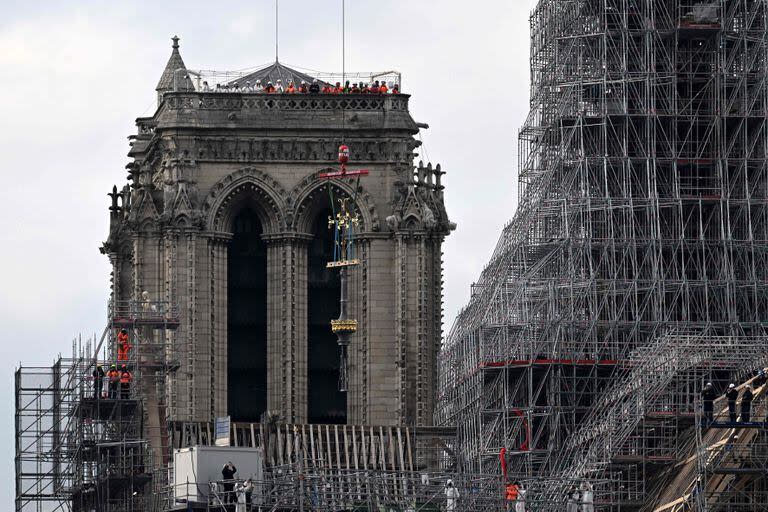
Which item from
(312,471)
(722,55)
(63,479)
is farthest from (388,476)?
(722,55)

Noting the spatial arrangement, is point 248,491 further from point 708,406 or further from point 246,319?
point 246,319

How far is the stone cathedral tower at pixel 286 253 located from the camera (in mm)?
169250

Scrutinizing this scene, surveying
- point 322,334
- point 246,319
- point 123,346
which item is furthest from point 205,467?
point 322,334

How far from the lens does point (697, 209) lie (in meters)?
163

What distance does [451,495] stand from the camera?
136000 mm

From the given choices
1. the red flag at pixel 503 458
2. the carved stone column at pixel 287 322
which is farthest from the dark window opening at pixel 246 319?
the red flag at pixel 503 458

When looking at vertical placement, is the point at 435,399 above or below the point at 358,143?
below

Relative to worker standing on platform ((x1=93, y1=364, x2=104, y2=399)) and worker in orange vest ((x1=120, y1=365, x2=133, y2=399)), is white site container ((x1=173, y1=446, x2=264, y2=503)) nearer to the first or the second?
worker standing on platform ((x1=93, y1=364, x2=104, y2=399))

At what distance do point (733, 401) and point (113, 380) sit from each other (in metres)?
26.1

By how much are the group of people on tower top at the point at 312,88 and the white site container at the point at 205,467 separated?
35.1 m

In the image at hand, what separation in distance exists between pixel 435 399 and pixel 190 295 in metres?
11.6

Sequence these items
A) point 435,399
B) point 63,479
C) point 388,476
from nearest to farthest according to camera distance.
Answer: point 388,476 < point 63,479 < point 435,399

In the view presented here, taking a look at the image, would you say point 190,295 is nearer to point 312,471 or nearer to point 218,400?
point 218,400

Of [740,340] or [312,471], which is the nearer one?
[312,471]
